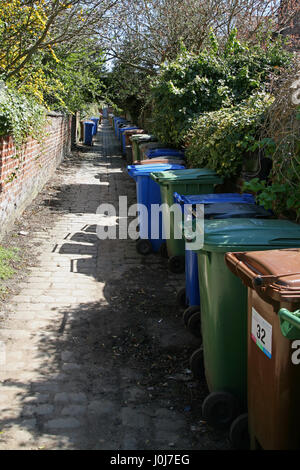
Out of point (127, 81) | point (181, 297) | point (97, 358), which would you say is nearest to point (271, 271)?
point (97, 358)

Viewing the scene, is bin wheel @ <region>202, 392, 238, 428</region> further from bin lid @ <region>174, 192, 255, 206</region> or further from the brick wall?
the brick wall

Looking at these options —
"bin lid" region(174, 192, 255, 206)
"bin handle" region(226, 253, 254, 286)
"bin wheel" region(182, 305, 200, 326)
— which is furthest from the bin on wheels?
"bin handle" region(226, 253, 254, 286)

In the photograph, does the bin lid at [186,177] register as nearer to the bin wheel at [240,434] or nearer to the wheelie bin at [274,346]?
the wheelie bin at [274,346]

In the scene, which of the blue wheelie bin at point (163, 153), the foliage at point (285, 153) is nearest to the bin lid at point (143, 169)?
the foliage at point (285, 153)

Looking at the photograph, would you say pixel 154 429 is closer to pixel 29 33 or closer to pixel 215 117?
pixel 215 117

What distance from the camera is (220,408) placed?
329cm

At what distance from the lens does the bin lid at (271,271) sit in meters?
2.37

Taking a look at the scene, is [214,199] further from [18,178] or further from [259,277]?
[18,178]

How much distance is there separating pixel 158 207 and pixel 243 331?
4.07 meters

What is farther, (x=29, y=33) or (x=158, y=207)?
(x=29, y=33)

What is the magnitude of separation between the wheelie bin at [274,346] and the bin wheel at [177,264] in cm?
352

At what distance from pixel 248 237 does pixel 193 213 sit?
1316 mm
